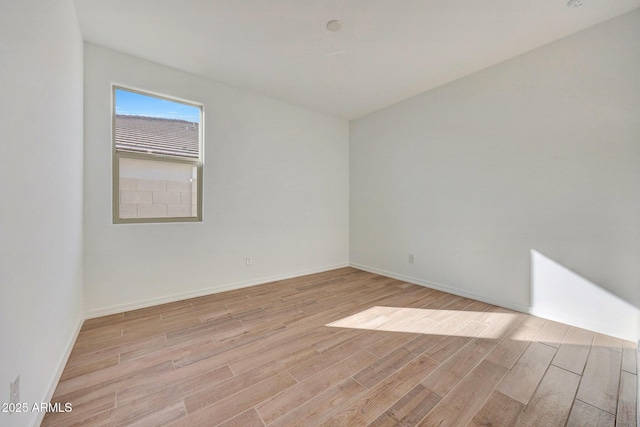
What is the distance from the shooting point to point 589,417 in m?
1.39

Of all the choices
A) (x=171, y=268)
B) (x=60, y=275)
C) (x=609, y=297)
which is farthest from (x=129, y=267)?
(x=609, y=297)

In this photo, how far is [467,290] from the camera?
3221 millimetres

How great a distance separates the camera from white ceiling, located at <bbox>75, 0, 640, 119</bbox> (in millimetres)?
2084

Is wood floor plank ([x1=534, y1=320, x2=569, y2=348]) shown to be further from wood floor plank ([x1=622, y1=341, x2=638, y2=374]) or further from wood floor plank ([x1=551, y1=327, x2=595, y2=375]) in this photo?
wood floor plank ([x1=622, y1=341, x2=638, y2=374])

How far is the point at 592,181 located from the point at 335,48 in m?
2.81

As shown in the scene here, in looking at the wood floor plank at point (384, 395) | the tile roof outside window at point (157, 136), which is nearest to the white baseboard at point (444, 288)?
the wood floor plank at point (384, 395)

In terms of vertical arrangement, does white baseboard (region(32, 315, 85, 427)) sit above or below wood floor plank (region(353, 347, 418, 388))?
above

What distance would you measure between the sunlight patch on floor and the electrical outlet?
200cm

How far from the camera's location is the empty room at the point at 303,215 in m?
1.41

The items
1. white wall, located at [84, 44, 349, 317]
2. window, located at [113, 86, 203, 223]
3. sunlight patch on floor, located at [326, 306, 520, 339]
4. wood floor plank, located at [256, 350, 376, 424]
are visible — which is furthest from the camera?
window, located at [113, 86, 203, 223]

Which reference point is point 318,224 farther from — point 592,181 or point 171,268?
point 592,181

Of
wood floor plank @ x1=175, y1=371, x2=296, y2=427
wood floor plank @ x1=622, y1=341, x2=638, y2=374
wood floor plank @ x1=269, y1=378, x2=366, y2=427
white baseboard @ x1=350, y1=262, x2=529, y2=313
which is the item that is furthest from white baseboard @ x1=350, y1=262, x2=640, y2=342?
wood floor plank @ x1=175, y1=371, x2=296, y2=427

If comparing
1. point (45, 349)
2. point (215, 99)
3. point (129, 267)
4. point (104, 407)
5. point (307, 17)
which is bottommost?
point (104, 407)

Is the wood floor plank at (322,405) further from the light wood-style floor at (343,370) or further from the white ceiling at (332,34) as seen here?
the white ceiling at (332,34)
